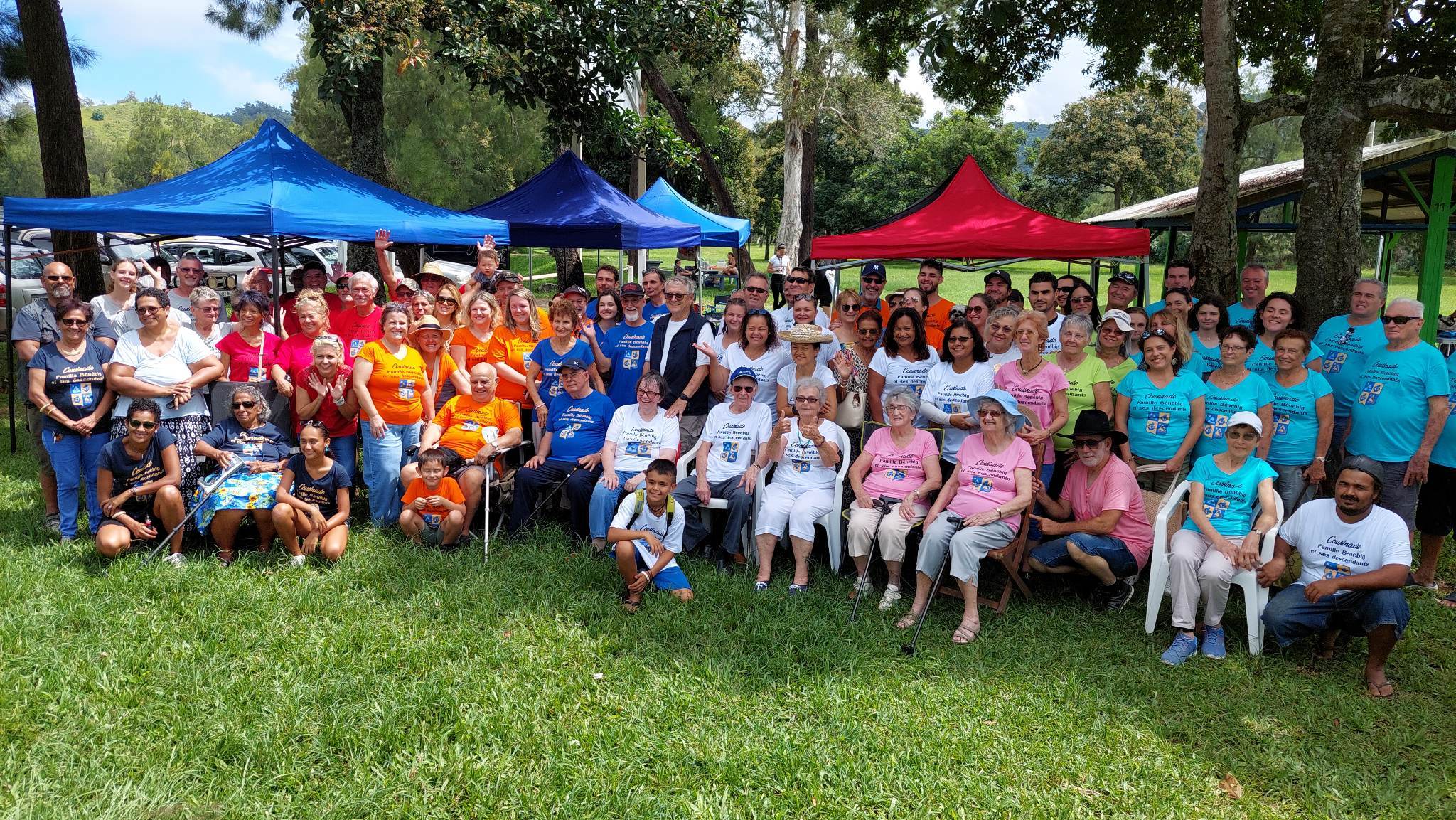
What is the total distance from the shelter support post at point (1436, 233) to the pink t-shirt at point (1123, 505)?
7750 mm

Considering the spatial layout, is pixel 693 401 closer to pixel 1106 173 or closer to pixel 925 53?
pixel 925 53

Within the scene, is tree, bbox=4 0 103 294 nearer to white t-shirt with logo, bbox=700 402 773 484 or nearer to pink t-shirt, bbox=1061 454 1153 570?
white t-shirt with logo, bbox=700 402 773 484

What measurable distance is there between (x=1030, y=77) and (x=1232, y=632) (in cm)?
899

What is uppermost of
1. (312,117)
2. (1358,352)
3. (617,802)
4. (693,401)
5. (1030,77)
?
(312,117)

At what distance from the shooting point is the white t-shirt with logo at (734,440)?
5574 mm

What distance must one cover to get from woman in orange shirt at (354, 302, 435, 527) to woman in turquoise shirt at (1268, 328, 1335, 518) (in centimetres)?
515

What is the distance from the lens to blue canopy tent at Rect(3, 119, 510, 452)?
250 inches

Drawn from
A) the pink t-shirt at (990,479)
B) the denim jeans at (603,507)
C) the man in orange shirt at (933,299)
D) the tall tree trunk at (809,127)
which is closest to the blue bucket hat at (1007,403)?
the pink t-shirt at (990,479)

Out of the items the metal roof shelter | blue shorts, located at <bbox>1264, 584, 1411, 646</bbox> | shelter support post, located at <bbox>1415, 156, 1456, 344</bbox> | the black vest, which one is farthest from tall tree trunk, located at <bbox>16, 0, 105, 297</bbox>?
shelter support post, located at <bbox>1415, 156, 1456, 344</bbox>

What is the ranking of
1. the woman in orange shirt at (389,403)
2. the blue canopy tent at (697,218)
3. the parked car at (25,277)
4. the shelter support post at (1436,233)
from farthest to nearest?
the parked car at (25,277) → the blue canopy tent at (697,218) → the shelter support post at (1436,233) → the woman in orange shirt at (389,403)

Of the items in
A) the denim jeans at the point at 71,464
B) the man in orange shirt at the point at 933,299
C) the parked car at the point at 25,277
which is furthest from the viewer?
the parked car at the point at 25,277

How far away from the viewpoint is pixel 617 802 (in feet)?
10.3

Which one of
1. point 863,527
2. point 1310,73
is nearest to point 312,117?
point 1310,73

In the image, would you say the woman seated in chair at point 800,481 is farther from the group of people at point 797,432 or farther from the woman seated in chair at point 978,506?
the woman seated in chair at point 978,506
